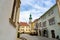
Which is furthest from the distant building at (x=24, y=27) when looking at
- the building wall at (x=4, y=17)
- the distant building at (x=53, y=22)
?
the building wall at (x=4, y=17)

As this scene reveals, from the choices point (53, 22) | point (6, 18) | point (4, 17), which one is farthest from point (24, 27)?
point (4, 17)

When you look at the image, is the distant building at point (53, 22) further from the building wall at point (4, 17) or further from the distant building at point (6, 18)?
the building wall at point (4, 17)

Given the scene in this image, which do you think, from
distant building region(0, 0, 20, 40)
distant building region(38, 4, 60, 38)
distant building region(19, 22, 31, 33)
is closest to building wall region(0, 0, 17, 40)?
A: distant building region(0, 0, 20, 40)

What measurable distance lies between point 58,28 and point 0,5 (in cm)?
1727

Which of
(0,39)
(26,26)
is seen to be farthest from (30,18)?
(0,39)

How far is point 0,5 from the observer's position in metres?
2.11

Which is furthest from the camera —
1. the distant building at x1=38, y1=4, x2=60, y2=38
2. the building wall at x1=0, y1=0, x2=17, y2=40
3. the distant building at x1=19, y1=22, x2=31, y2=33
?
the distant building at x1=19, y1=22, x2=31, y2=33

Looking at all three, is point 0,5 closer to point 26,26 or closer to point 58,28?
point 58,28

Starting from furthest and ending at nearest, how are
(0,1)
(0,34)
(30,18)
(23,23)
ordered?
(23,23)
(30,18)
(0,34)
(0,1)

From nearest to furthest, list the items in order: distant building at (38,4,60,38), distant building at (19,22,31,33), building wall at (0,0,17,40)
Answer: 1. building wall at (0,0,17,40)
2. distant building at (38,4,60,38)
3. distant building at (19,22,31,33)

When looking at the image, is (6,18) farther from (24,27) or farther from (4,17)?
(24,27)

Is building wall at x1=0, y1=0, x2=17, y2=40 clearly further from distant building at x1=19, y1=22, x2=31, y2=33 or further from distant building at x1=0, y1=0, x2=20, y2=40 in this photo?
distant building at x1=19, y1=22, x2=31, y2=33

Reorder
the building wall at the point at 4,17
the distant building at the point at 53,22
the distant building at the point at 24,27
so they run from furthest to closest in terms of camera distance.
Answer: the distant building at the point at 24,27 < the distant building at the point at 53,22 < the building wall at the point at 4,17

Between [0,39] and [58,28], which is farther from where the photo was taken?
[58,28]
